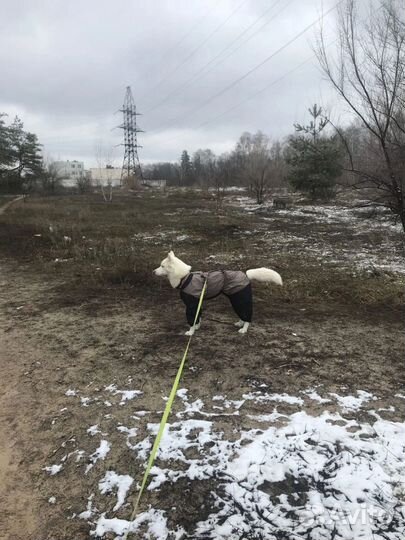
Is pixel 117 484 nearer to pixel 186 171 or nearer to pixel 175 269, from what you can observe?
pixel 175 269

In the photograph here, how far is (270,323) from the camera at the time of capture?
635cm

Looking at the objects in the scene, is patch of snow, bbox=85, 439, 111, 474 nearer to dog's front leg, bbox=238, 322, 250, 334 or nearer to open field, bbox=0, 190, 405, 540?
open field, bbox=0, 190, 405, 540

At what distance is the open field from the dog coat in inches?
27.5

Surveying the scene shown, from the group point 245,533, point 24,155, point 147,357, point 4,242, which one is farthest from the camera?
point 24,155

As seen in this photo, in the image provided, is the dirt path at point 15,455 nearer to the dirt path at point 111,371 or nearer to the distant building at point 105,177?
the dirt path at point 111,371

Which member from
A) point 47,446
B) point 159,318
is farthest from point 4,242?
point 47,446

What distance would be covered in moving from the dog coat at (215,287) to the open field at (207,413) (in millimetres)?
699

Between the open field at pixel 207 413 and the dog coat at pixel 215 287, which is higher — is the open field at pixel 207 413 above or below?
below

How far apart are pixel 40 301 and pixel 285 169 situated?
1317 inches

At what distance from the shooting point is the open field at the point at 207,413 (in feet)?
8.97

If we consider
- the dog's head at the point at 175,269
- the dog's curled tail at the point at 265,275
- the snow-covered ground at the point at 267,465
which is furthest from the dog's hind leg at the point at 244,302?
the snow-covered ground at the point at 267,465

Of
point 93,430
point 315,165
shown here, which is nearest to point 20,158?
point 315,165

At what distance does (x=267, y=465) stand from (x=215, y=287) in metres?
2.59

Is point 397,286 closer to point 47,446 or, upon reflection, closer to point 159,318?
point 159,318
